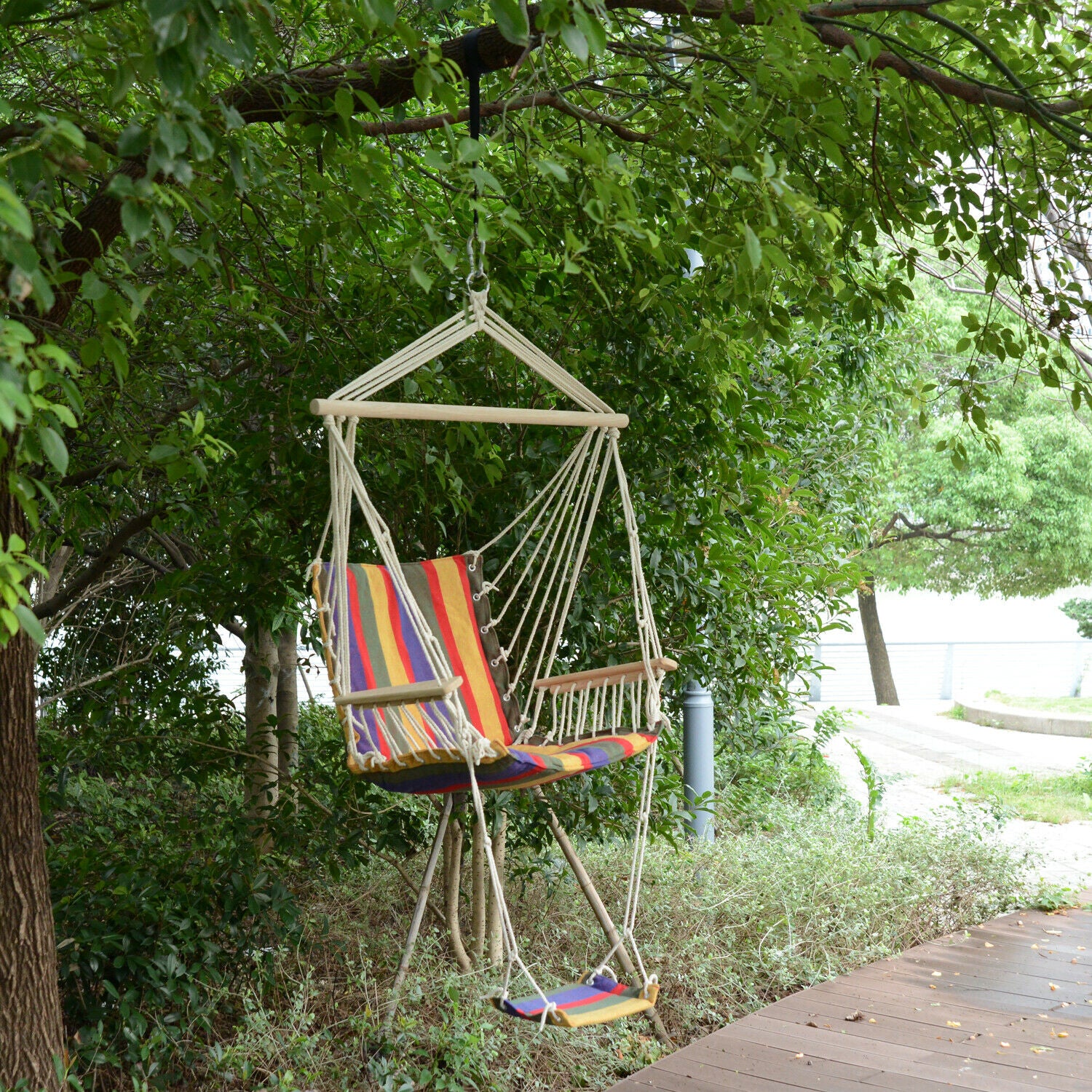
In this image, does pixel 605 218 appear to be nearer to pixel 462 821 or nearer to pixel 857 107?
pixel 857 107

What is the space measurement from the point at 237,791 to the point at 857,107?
3635 mm

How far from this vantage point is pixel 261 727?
3203 millimetres

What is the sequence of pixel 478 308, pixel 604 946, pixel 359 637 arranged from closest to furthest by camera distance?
pixel 478 308 < pixel 359 637 < pixel 604 946

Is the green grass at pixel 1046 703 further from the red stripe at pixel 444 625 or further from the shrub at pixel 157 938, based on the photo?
the shrub at pixel 157 938

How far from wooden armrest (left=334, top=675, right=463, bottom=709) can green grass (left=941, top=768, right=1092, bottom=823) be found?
504 cm

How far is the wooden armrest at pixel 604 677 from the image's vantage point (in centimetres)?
248

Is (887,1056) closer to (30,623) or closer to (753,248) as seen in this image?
(753,248)

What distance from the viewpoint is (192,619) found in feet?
10.3

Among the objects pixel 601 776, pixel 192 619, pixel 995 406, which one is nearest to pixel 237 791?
pixel 192 619

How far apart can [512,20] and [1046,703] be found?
12.2m

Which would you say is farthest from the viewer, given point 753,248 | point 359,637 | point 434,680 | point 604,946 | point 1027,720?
point 1027,720

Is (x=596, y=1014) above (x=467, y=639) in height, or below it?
below

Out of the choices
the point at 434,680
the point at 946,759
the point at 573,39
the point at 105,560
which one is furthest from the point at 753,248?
the point at 946,759

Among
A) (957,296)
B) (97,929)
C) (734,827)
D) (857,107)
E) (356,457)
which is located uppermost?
(957,296)
